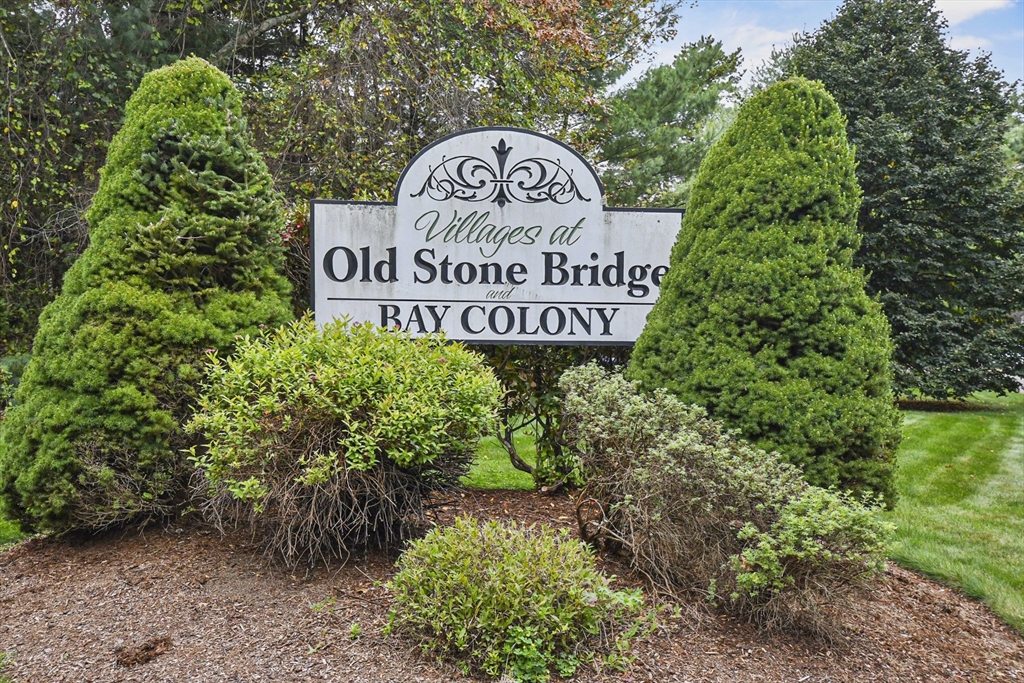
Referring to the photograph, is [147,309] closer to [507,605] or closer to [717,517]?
[507,605]

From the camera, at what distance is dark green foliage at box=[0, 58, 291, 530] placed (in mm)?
3668

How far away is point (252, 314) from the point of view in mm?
4035

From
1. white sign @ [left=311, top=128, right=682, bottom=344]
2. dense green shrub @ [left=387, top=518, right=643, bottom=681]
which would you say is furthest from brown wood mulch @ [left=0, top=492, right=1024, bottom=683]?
white sign @ [left=311, top=128, right=682, bottom=344]

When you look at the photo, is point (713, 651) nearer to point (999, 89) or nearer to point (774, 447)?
point (774, 447)

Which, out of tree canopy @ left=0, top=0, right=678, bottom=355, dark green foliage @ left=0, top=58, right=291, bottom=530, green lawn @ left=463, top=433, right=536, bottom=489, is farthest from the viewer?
tree canopy @ left=0, top=0, right=678, bottom=355

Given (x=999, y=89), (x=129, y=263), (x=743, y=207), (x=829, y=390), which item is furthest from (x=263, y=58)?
(x=999, y=89)

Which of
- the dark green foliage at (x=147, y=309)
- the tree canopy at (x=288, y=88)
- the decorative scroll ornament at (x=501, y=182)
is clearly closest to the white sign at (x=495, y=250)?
the decorative scroll ornament at (x=501, y=182)

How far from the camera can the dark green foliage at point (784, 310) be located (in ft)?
11.1

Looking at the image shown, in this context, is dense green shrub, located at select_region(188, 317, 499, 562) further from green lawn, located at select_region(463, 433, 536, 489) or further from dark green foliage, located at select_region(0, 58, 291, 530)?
green lawn, located at select_region(463, 433, 536, 489)

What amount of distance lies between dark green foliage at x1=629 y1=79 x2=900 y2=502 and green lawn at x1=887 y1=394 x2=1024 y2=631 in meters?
0.61

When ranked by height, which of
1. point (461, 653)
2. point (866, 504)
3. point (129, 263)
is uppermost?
point (129, 263)

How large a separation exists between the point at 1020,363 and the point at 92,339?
48.1 feet

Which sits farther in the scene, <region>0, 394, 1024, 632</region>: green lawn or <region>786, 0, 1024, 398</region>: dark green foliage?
<region>786, 0, 1024, 398</region>: dark green foliage

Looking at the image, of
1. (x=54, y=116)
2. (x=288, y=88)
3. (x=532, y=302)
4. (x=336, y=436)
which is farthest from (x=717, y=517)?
(x=54, y=116)
